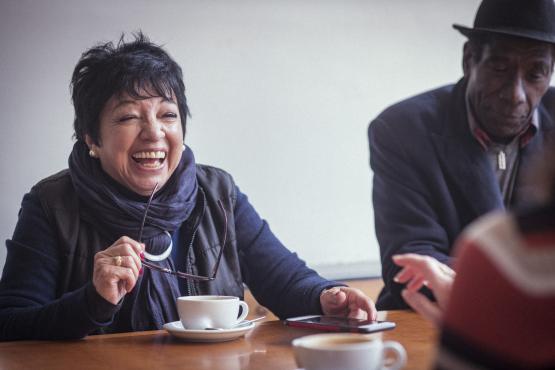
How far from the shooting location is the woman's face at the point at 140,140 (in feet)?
6.43

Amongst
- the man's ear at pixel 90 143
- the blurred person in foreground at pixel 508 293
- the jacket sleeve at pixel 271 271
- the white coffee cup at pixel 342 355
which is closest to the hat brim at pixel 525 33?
the jacket sleeve at pixel 271 271

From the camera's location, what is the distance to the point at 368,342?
100 cm

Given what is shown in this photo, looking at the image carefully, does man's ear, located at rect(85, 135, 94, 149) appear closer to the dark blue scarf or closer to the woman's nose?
the dark blue scarf

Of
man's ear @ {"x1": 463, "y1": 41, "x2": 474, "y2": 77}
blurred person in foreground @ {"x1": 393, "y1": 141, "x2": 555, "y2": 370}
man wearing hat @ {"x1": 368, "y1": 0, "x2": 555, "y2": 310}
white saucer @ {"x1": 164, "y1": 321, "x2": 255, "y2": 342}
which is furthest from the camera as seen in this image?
man's ear @ {"x1": 463, "y1": 41, "x2": 474, "y2": 77}

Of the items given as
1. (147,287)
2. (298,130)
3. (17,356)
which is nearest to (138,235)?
Answer: (147,287)

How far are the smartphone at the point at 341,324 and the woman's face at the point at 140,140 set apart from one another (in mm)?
596

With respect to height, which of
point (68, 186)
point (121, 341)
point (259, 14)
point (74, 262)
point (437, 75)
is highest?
point (259, 14)

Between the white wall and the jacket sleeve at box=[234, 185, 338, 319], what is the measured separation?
1038mm

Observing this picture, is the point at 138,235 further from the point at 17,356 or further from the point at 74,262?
the point at 17,356

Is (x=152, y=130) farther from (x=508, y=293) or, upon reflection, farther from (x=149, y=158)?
(x=508, y=293)

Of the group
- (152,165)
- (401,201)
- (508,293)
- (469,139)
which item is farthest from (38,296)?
(508,293)

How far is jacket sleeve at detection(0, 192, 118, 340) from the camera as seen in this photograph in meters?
1.55

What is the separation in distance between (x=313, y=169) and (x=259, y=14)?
0.64 metres

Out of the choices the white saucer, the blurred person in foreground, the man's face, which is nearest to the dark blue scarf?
the white saucer
